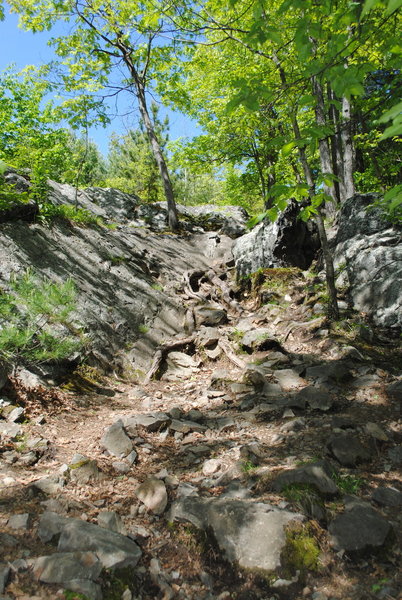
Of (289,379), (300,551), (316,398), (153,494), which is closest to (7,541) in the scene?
(153,494)

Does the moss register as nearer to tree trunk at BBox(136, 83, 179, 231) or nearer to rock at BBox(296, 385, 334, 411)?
rock at BBox(296, 385, 334, 411)

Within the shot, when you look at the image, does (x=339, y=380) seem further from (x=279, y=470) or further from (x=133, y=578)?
(x=133, y=578)

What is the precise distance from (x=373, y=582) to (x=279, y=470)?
129 cm

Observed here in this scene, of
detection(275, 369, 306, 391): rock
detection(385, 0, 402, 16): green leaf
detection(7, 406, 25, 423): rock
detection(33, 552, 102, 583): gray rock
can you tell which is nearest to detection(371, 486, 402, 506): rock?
detection(33, 552, 102, 583): gray rock

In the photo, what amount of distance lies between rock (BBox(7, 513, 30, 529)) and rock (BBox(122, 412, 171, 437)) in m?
1.91

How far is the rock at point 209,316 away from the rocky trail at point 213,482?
7.48ft

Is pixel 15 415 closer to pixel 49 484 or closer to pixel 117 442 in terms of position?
pixel 117 442

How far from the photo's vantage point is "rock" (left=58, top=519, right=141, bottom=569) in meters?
2.36

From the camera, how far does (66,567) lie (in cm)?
220

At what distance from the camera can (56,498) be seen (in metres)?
3.07

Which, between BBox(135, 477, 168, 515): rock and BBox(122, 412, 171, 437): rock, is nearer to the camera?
BBox(135, 477, 168, 515): rock

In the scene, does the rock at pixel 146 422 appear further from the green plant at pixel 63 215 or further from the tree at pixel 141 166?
the tree at pixel 141 166

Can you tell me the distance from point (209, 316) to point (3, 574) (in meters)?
7.49

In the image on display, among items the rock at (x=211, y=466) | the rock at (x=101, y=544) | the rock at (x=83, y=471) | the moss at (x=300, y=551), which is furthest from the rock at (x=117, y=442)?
the moss at (x=300, y=551)
